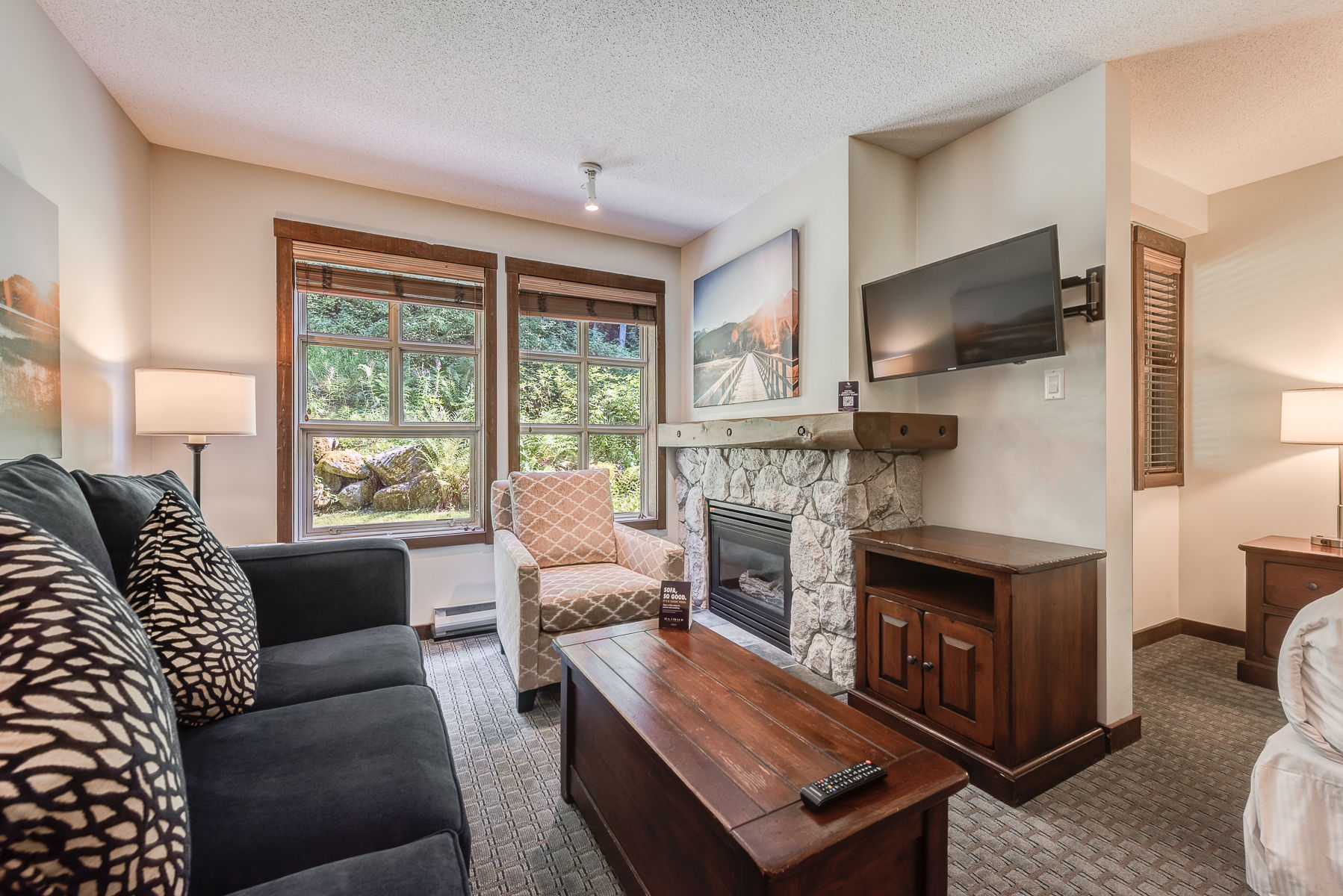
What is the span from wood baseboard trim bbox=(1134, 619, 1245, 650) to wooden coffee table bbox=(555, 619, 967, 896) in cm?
280

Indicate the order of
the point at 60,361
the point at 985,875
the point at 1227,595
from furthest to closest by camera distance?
the point at 1227,595, the point at 60,361, the point at 985,875

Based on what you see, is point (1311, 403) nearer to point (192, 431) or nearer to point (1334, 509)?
point (1334, 509)

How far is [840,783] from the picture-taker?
3.36 ft

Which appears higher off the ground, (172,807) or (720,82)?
(720,82)

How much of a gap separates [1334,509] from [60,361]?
5485mm

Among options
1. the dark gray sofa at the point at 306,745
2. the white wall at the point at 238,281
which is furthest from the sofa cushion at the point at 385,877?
the white wall at the point at 238,281

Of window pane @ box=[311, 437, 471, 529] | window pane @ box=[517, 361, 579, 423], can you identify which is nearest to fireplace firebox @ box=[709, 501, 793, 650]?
window pane @ box=[517, 361, 579, 423]

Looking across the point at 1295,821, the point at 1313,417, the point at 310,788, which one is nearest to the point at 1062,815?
the point at 1295,821

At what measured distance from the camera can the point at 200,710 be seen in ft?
3.90

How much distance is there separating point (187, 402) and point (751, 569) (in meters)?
2.87

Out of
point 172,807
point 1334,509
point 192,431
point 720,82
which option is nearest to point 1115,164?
point 720,82

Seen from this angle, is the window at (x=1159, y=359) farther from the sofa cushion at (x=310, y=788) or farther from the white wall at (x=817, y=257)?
the sofa cushion at (x=310, y=788)

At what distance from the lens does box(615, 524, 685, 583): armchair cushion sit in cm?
263

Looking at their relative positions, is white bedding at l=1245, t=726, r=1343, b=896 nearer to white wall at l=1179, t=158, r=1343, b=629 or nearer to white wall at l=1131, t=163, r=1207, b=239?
white wall at l=1179, t=158, r=1343, b=629
